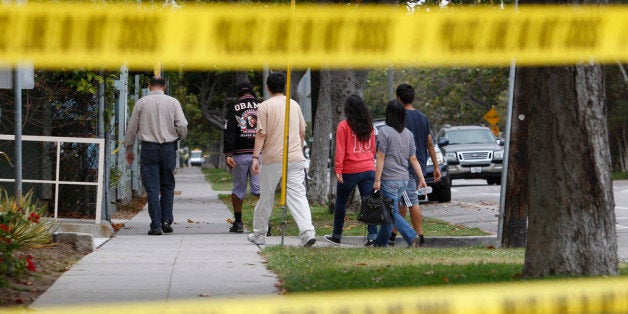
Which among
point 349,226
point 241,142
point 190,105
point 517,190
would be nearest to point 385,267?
point 517,190

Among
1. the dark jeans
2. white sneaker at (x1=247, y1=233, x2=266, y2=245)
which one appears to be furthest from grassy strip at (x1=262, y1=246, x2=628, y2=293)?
the dark jeans

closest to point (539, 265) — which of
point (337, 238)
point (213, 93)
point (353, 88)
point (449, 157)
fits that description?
point (337, 238)

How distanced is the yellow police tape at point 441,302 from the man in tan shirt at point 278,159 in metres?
4.12

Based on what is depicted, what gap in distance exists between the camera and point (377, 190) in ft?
40.7

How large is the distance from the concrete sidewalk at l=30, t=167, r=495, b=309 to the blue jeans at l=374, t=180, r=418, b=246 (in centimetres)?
68

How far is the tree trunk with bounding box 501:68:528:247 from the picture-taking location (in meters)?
12.9

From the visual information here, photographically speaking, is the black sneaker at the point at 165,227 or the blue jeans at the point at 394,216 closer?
the blue jeans at the point at 394,216

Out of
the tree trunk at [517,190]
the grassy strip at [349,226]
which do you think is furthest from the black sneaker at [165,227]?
the tree trunk at [517,190]

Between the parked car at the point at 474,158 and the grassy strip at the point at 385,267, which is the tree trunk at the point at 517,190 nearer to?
the grassy strip at the point at 385,267

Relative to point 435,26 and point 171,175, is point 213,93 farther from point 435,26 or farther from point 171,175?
point 435,26

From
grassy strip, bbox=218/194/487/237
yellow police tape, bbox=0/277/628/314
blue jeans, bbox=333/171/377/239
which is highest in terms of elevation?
blue jeans, bbox=333/171/377/239

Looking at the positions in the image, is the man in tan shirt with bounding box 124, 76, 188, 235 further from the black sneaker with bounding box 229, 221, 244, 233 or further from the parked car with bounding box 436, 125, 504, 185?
the parked car with bounding box 436, 125, 504, 185

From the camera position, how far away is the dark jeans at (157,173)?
44.7 feet

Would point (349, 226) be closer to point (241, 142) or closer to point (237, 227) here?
point (237, 227)
